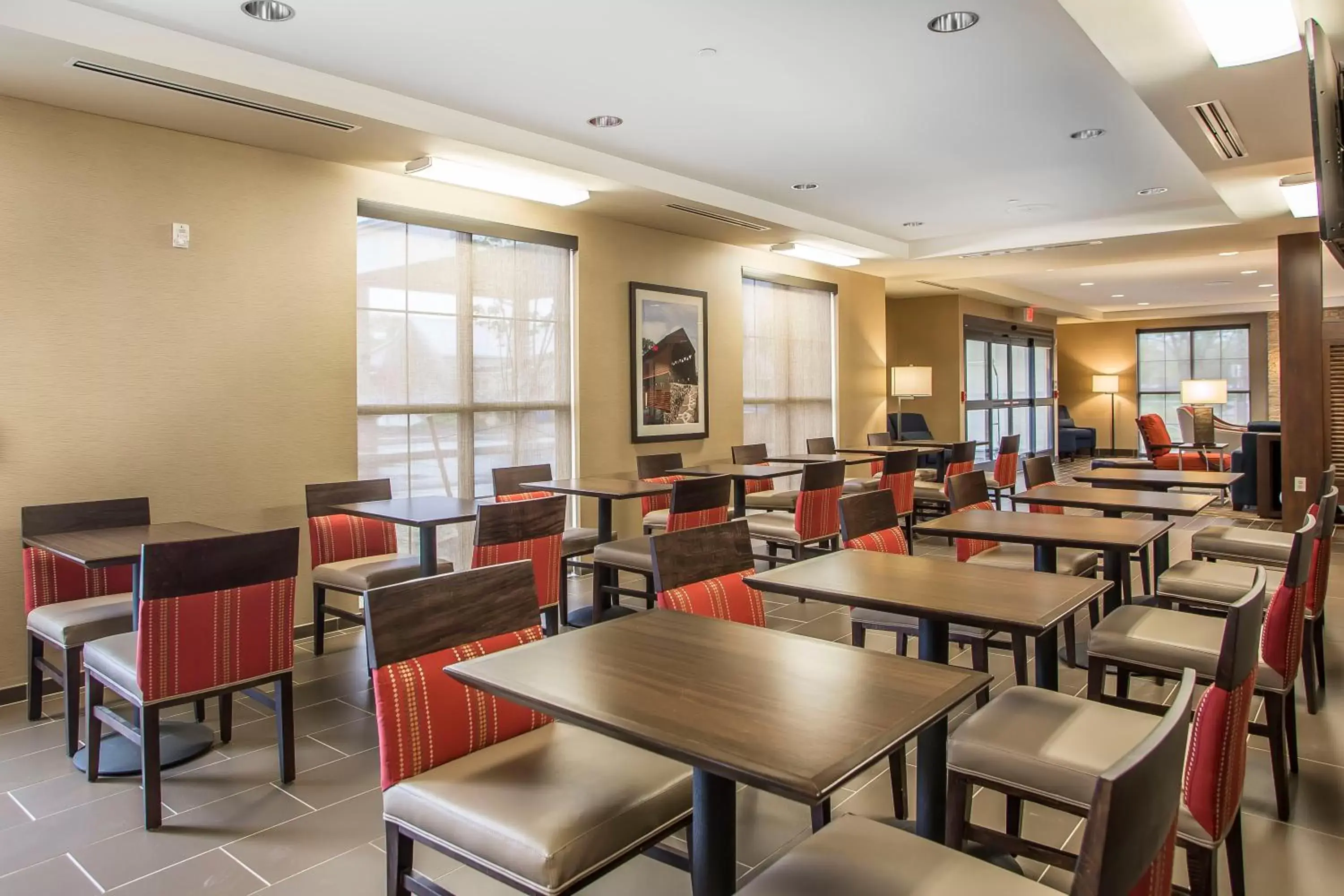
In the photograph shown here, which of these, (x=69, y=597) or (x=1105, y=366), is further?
(x=1105, y=366)

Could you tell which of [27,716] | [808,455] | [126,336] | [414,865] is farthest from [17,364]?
[808,455]

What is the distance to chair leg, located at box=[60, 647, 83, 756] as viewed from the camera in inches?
118

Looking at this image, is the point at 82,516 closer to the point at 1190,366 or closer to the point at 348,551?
the point at 348,551

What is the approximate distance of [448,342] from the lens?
5246mm

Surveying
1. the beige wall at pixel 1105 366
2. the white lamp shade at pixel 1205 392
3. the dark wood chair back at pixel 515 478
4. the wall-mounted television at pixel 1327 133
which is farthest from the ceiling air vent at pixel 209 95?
the beige wall at pixel 1105 366

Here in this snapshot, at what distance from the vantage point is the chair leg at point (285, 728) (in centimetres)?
276

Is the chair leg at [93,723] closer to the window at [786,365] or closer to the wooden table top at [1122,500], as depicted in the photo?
the wooden table top at [1122,500]

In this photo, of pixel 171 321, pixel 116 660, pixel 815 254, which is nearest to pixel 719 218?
pixel 815 254

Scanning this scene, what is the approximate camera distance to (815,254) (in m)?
7.48

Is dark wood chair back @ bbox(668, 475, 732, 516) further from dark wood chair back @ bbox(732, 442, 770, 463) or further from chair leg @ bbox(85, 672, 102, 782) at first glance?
chair leg @ bbox(85, 672, 102, 782)

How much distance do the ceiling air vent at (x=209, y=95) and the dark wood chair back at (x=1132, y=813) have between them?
156 inches

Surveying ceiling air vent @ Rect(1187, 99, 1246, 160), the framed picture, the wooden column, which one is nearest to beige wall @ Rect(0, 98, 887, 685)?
the framed picture

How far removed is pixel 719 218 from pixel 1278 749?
4.75 m

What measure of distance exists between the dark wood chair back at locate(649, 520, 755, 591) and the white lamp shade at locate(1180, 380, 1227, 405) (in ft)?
33.6
